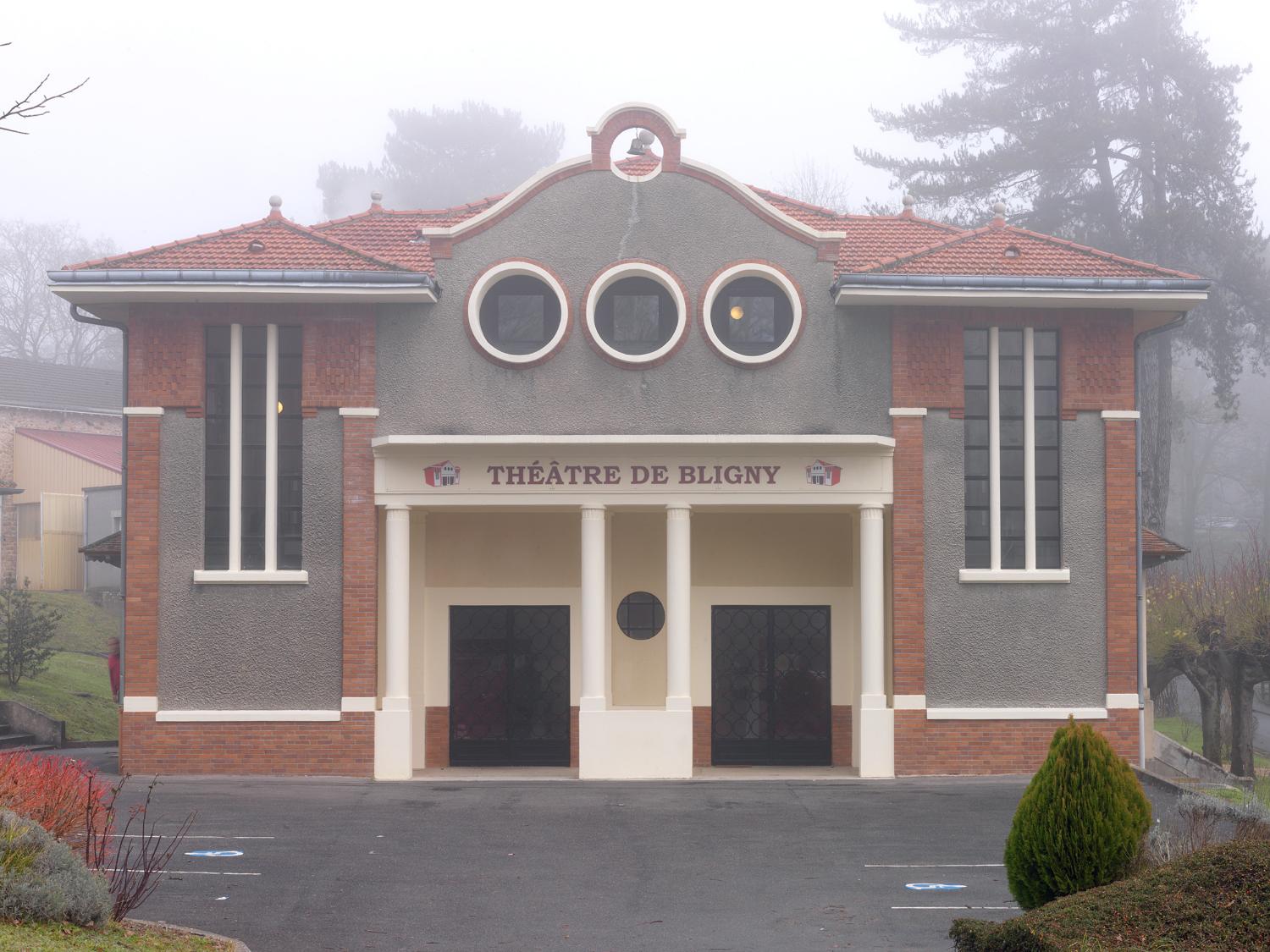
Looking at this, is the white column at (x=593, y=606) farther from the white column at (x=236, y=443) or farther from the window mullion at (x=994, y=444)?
the window mullion at (x=994, y=444)

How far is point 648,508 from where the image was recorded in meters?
20.3

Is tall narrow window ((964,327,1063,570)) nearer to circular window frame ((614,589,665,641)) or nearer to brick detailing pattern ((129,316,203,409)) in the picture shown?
circular window frame ((614,589,665,641))

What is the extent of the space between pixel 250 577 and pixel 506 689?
13.7 ft

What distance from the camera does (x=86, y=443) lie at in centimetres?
4819

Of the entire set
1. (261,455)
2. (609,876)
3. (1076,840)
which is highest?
(261,455)

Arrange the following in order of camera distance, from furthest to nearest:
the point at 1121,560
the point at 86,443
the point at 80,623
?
the point at 86,443 → the point at 80,623 → the point at 1121,560

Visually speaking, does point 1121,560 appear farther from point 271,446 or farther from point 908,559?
point 271,446

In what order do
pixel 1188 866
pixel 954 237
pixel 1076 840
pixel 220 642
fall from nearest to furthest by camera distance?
pixel 1188 866 → pixel 1076 840 → pixel 220 642 → pixel 954 237

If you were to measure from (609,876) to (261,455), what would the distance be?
9.02 meters

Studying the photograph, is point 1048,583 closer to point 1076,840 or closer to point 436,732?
point 436,732

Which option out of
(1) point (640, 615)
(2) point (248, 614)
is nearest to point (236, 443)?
(2) point (248, 614)

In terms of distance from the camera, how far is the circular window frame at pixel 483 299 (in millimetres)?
19141

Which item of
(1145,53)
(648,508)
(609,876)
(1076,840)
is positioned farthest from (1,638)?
(1145,53)

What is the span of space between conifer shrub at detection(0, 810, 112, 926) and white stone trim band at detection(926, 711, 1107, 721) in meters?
12.2
